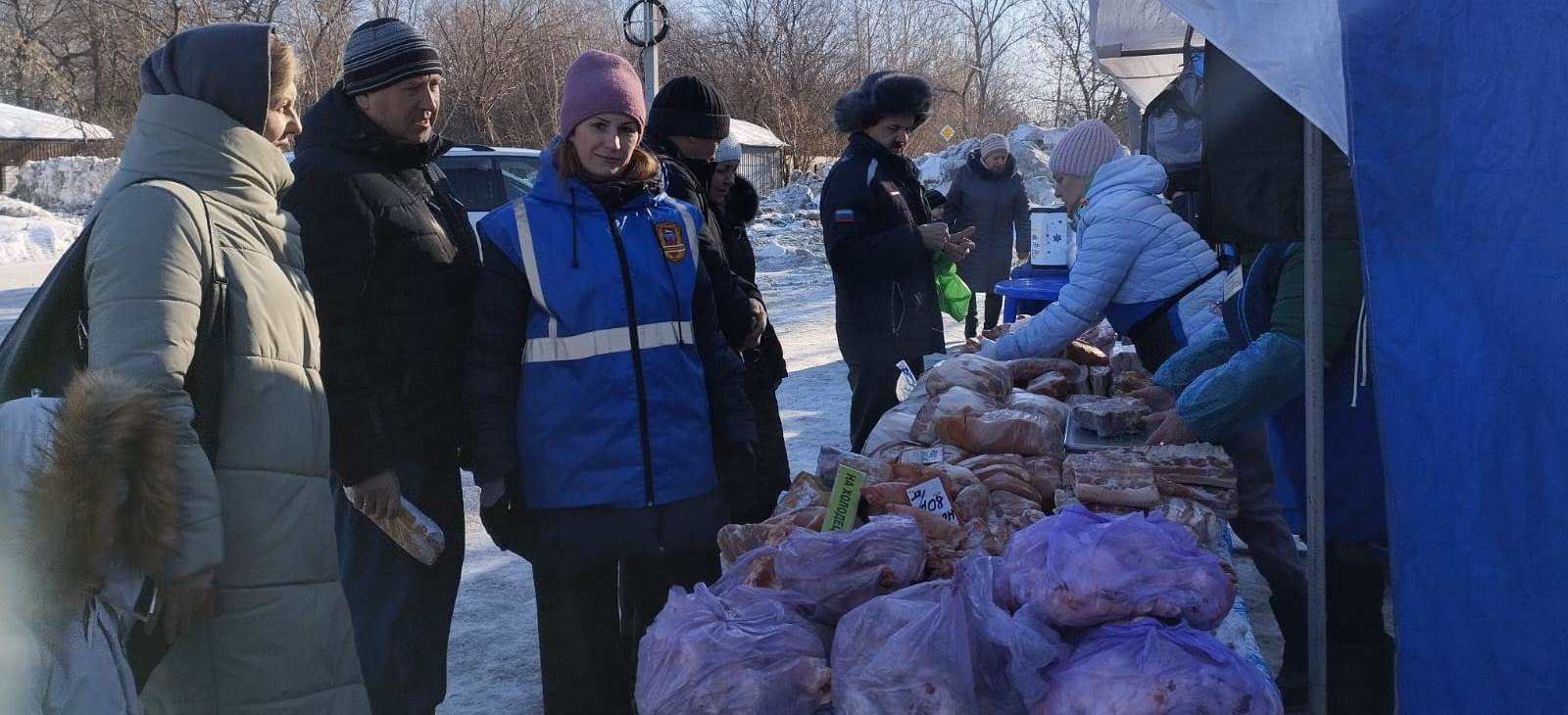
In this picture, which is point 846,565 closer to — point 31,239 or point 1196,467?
point 1196,467

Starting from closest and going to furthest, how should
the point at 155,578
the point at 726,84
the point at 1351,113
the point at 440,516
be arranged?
the point at 155,578 → the point at 1351,113 → the point at 440,516 → the point at 726,84

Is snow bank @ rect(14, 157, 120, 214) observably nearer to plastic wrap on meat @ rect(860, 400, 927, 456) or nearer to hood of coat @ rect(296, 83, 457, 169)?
plastic wrap on meat @ rect(860, 400, 927, 456)

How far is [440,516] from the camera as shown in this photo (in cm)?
275

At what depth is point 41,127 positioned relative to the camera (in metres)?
26.1

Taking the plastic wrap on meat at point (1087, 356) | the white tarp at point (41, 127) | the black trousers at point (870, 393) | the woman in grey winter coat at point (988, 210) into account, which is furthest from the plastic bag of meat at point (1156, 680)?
the white tarp at point (41, 127)

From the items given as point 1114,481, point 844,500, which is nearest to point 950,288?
point 1114,481

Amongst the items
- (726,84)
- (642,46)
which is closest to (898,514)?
(642,46)

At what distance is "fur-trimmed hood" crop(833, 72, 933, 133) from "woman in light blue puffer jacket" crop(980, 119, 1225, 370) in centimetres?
79

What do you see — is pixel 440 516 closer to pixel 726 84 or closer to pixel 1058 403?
pixel 1058 403

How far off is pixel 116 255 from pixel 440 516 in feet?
3.37

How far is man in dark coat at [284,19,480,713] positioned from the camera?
2.47m

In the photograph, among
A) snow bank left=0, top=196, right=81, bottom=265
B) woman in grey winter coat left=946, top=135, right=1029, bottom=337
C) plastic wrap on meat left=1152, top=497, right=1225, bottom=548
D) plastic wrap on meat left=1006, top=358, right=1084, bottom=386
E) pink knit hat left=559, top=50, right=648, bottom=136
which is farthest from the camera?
snow bank left=0, top=196, right=81, bottom=265

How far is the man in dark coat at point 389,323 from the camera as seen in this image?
2475mm

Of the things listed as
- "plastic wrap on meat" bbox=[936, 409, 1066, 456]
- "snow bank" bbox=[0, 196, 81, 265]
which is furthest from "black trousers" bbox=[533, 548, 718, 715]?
"snow bank" bbox=[0, 196, 81, 265]
